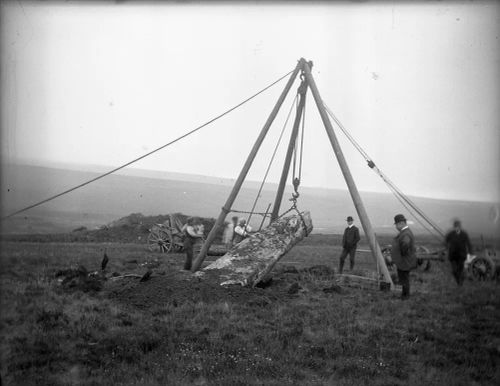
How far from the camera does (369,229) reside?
7766 mm

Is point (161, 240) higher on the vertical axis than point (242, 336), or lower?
lower

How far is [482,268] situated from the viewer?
369 inches

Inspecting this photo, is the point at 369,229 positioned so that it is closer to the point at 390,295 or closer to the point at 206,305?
the point at 390,295

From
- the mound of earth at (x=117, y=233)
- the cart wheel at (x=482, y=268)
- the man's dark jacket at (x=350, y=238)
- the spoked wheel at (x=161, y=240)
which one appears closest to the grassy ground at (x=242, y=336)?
the cart wheel at (x=482, y=268)

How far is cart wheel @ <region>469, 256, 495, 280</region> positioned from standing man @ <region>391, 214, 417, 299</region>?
3.39 m

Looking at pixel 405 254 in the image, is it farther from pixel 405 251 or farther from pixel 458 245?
pixel 458 245


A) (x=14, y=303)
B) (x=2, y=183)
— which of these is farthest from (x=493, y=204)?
(x=14, y=303)

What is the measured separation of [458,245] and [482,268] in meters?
1.63

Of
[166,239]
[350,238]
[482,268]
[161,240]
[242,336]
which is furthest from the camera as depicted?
[166,239]

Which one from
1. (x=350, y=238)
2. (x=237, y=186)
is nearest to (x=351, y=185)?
(x=237, y=186)

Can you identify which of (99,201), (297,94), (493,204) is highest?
(297,94)

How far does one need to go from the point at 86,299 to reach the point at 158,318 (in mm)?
1651

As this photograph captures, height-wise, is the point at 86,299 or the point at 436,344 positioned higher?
the point at 436,344

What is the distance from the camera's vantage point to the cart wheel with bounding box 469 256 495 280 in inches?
361
